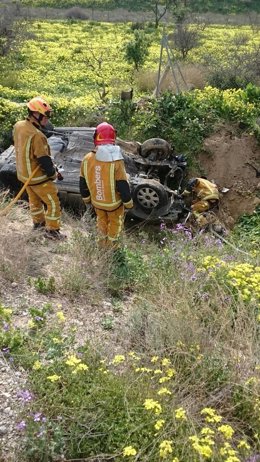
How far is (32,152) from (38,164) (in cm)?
16

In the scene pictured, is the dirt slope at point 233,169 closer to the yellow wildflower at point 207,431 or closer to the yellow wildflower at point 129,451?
the yellow wildflower at point 207,431

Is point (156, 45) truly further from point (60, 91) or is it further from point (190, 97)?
point (190, 97)

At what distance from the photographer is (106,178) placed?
5516mm

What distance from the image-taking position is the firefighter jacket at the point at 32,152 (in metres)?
5.96

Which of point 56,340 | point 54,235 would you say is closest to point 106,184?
point 54,235

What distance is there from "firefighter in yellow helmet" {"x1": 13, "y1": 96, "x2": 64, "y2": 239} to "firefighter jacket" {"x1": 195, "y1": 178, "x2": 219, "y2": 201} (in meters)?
2.75

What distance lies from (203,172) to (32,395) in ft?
22.8

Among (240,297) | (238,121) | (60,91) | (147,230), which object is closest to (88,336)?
(240,297)

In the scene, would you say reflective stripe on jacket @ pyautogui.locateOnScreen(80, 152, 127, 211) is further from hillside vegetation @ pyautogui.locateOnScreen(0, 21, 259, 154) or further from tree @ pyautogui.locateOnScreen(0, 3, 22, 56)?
tree @ pyautogui.locateOnScreen(0, 3, 22, 56)

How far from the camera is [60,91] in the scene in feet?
53.8

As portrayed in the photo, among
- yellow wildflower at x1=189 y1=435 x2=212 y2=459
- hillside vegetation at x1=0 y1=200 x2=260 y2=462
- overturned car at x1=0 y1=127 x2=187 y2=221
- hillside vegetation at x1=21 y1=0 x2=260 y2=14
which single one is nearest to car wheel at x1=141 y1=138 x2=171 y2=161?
overturned car at x1=0 y1=127 x2=187 y2=221

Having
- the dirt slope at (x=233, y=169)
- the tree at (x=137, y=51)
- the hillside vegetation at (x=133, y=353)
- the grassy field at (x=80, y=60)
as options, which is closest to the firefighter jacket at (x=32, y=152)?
the hillside vegetation at (x=133, y=353)

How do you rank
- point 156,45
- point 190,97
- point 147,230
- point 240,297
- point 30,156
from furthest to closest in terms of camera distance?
point 156,45
point 190,97
point 147,230
point 30,156
point 240,297

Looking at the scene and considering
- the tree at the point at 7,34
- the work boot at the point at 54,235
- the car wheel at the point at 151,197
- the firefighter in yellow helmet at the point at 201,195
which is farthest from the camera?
the tree at the point at 7,34
